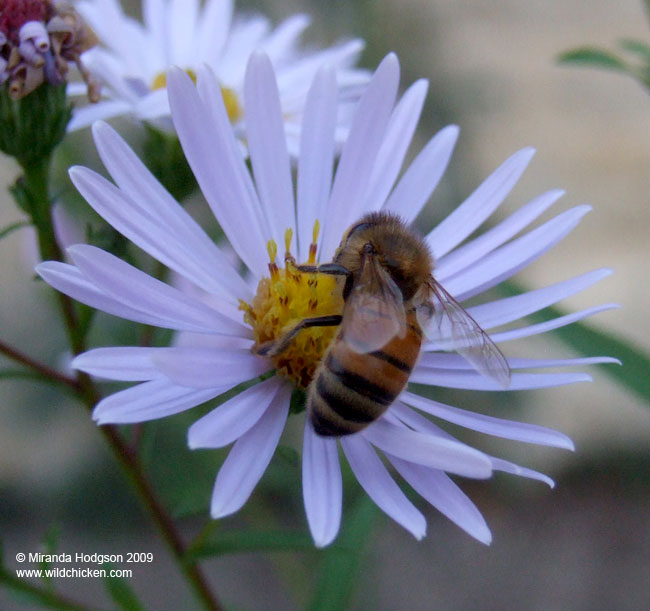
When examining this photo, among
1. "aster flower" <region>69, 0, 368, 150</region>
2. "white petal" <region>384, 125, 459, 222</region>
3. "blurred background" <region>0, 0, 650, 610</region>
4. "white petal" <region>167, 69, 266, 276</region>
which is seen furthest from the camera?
"blurred background" <region>0, 0, 650, 610</region>

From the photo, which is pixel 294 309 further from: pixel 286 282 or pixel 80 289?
pixel 80 289

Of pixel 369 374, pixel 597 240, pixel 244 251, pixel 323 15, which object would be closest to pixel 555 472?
pixel 597 240

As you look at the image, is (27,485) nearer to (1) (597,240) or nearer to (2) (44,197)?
(2) (44,197)

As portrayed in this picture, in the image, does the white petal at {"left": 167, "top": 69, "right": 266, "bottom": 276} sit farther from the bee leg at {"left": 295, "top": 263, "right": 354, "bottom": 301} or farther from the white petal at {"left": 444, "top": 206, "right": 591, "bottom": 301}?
the white petal at {"left": 444, "top": 206, "right": 591, "bottom": 301}

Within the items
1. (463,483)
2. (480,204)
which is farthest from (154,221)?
(463,483)

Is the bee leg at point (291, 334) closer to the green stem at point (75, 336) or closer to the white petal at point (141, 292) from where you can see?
the white petal at point (141, 292)

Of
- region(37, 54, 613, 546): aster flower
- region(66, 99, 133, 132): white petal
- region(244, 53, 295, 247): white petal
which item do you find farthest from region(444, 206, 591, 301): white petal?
region(66, 99, 133, 132): white petal
